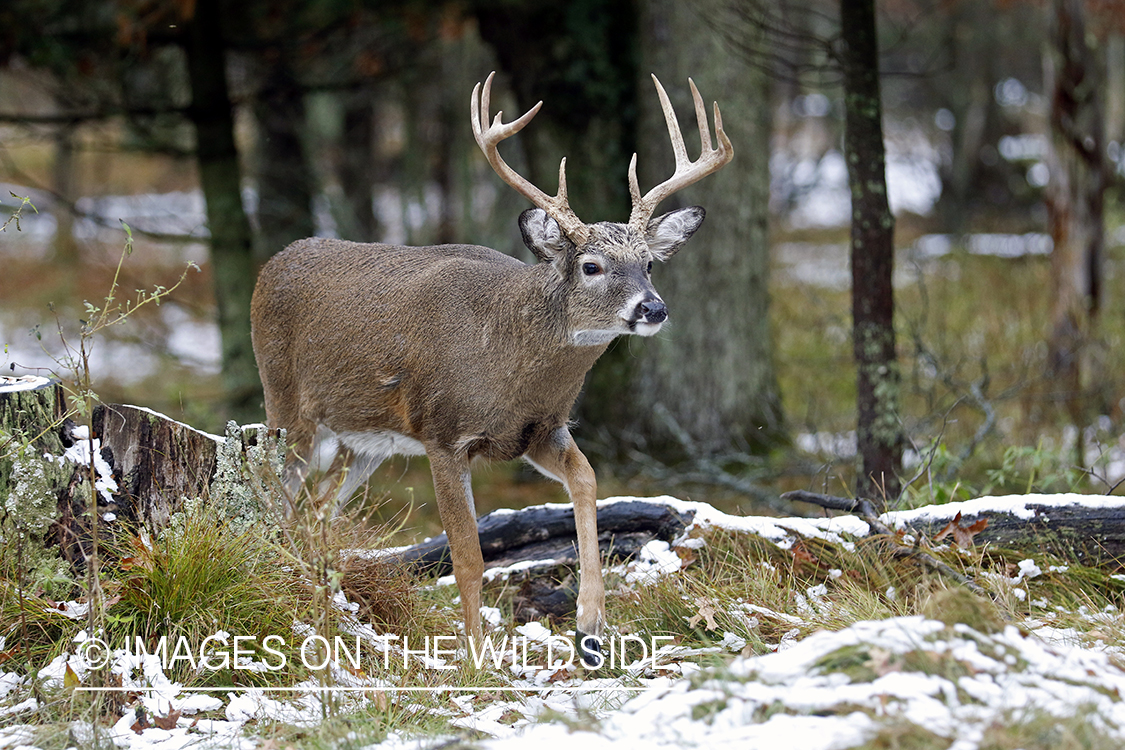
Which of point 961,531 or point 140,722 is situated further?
point 961,531

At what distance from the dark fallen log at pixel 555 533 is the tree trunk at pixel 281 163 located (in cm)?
434

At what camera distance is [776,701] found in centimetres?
300

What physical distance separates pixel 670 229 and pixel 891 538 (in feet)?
5.39

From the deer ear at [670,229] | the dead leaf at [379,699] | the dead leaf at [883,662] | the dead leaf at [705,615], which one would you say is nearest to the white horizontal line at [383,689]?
the dead leaf at [379,699]

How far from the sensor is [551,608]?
5.11 metres

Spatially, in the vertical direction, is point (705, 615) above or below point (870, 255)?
below

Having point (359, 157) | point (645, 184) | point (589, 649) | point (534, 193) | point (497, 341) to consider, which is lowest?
point (589, 649)

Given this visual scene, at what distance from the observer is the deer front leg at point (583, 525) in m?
4.38

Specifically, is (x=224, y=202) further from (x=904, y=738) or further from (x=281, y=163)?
(x=904, y=738)

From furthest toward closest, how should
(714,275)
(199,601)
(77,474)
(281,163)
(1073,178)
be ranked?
(281,163), (1073,178), (714,275), (77,474), (199,601)

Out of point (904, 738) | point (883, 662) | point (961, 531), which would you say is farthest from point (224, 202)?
point (904, 738)

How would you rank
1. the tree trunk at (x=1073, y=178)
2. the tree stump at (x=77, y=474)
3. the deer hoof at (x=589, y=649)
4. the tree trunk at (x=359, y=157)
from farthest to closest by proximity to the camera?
the tree trunk at (x=359, y=157)
the tree trunk at (x=1073, y=178)
the deer hoof at (x=589, y=649)
the tree stump at (x=77, y=474)

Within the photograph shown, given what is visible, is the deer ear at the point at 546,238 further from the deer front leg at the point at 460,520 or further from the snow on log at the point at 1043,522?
the snow on log at the point at 1043,522

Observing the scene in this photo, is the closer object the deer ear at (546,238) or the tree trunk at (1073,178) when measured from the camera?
the deer ear at (546,238)
